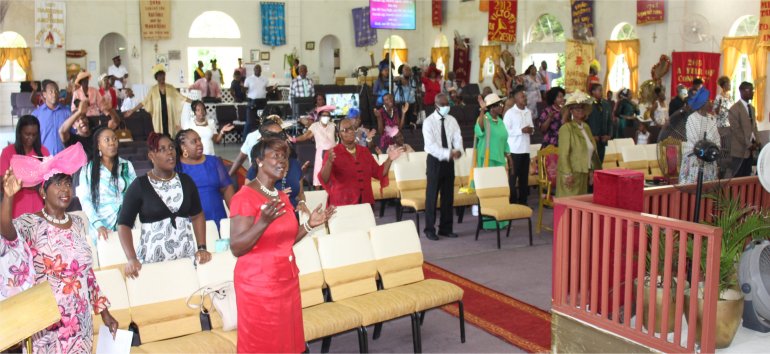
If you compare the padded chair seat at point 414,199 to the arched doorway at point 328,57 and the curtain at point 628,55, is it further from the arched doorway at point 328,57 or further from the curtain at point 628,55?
the arched doorway at point 328,57

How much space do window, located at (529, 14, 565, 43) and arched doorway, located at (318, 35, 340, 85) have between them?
760cm

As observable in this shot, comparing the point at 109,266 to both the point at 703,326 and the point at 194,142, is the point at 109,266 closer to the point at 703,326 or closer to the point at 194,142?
the point at 194,142

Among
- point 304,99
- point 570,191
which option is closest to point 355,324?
point 570,191

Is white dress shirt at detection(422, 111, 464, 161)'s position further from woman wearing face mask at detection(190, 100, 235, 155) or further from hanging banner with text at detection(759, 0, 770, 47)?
hanging banner with text at detection(759, 0, 770, 47)

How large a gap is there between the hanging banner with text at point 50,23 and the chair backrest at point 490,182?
59.5 ft

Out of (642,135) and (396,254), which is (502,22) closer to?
(642,135)

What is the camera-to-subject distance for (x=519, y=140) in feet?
32.1

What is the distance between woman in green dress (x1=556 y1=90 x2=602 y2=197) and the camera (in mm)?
8164

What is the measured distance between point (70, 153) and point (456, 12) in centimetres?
2291

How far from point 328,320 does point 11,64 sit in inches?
837

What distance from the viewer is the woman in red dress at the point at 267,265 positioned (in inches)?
145

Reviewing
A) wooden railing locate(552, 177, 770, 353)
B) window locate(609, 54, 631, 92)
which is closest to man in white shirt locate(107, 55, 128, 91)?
window locate(609, 54, 631, 92)

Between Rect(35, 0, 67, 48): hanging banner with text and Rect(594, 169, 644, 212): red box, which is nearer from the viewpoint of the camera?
Rect(594, 169, 644, 212): red box

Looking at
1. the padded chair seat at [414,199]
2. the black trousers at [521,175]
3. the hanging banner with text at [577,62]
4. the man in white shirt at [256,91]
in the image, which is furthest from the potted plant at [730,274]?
the hanging banner with text at [577,62]
